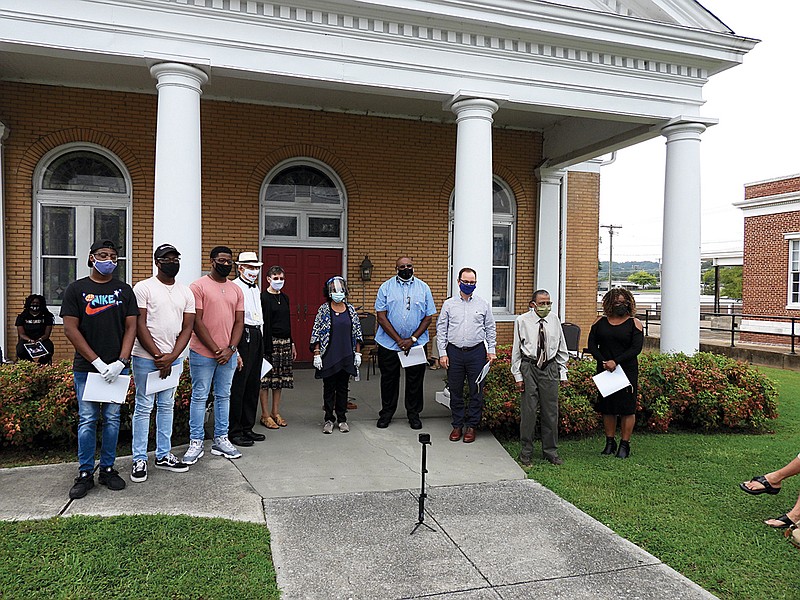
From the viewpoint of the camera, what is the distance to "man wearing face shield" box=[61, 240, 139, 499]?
4867 millimetres

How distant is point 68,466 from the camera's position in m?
5.79

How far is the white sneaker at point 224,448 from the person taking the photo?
20.1 ft

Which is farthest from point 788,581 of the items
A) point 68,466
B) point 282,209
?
point 282,209

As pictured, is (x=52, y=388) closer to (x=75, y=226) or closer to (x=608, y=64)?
(x=75, y=226)

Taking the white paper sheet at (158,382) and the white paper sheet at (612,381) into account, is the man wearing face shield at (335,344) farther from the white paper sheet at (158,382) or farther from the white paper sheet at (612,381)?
the white paper sheet at (612,381)

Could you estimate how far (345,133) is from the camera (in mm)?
11891

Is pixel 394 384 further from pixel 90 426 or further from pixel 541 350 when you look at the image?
pixel 90 426

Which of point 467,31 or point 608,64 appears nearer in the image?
point 467,31

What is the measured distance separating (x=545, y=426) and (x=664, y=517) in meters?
1.62

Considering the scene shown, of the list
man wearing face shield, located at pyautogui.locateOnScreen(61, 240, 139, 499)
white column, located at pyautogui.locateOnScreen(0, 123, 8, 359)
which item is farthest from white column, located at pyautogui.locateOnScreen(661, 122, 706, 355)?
white column, located at pyautogui.locateOnScreen(0, 123, 8, 359)

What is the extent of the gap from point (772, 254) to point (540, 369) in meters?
20.2

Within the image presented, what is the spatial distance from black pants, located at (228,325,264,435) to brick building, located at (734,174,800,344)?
804 inches

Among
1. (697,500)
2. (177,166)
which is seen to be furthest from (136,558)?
(177,166)

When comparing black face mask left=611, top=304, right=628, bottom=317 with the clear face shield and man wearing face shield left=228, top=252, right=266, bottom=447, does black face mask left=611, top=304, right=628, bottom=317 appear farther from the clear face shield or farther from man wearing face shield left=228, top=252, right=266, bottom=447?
man wearing face shield left=228, top=252, right=266, bottom=447
